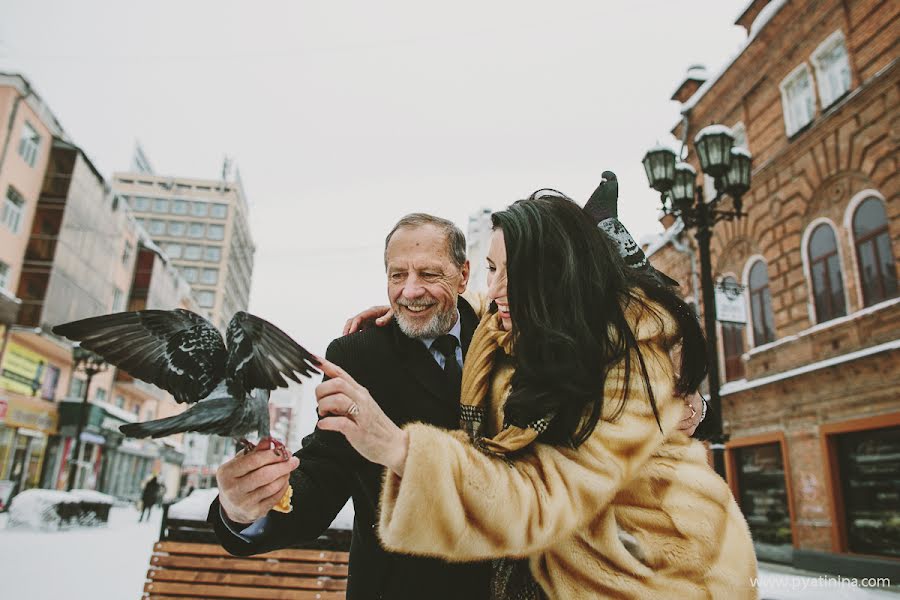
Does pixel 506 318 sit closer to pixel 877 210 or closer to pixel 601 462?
pixel 601 462

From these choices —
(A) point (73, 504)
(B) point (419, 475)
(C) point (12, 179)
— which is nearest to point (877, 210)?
(B) point (419, 475)

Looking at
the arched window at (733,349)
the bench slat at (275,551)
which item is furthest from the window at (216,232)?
the bench slat at (275,551)

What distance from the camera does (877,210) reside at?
10797 millimetres

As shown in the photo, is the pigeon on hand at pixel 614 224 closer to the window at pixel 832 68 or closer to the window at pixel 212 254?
the window at pixel 832 68

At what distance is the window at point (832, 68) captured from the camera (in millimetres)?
11836

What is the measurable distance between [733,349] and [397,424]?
48.5 ft

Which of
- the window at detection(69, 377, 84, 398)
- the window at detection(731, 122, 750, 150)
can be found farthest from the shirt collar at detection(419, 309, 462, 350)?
the window at detection(69, 377, 84, 398)

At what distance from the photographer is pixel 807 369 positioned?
1141cm

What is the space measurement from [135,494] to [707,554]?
43.3m

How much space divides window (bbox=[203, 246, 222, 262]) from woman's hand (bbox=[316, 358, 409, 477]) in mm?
67076

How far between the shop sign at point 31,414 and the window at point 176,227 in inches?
1730

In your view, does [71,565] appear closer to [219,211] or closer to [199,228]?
[199,228]

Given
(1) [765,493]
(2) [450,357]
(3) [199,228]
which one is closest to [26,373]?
(1) [765,493]

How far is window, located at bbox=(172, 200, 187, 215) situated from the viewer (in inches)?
2601
